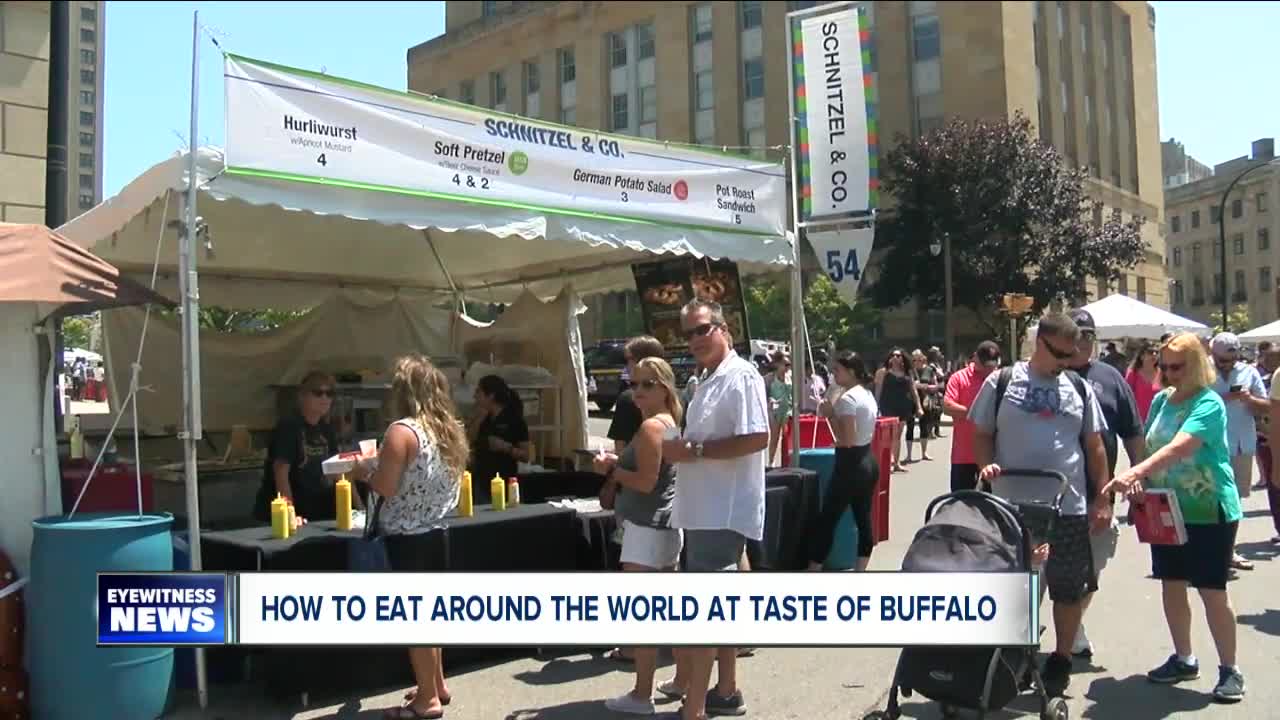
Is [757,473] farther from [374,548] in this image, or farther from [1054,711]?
[374,548]

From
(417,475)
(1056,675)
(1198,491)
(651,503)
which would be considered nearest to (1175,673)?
(1056,675)

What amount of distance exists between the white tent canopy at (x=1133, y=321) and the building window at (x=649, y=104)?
102 feet

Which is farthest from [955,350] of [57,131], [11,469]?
[11,469]

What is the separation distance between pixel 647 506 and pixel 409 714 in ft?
4.83

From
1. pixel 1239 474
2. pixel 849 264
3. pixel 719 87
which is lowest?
→ pixel 1239 474

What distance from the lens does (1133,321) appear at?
58.2 feet

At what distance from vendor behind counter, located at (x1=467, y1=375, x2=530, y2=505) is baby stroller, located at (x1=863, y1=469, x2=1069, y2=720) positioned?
3510mm

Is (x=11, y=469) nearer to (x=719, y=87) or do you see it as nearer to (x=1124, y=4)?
(x=719, y=87)

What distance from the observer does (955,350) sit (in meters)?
38.1

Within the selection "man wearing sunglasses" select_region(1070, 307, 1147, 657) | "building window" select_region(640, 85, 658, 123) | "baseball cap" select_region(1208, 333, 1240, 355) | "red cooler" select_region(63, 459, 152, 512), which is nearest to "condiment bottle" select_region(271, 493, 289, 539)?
"red cooler" select_region(63, 459, 152, 512)

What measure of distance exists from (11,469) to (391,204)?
232cm

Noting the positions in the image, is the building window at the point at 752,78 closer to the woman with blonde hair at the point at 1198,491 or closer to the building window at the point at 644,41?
the building window at the point at 644,41

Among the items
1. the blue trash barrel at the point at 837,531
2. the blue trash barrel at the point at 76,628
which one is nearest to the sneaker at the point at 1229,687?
the blue trash barrel at the point at 837,531

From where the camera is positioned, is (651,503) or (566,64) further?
(566,64)
